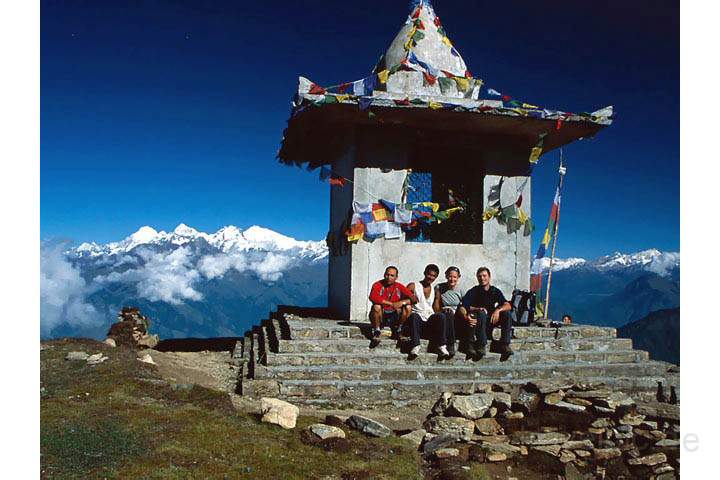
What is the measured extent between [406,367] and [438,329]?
2.82 feet

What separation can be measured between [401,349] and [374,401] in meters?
1.11

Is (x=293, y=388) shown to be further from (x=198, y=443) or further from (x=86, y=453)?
(x=86, y=453)

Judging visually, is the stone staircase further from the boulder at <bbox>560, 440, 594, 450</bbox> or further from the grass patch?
the boulder at <bbox>560, 440, 594, 450</bbox>

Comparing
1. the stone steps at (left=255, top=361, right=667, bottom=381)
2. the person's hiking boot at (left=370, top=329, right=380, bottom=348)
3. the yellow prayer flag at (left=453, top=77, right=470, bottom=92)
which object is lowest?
the stone steps at (left=255, top=361, right=667, bottom=381)

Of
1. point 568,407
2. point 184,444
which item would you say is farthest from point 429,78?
point 184,444

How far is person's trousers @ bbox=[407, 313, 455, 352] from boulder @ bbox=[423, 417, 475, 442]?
177 cm

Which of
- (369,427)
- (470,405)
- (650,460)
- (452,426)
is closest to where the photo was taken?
(650,460)

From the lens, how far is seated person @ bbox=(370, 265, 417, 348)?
29.6 feet

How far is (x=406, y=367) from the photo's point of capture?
879cm

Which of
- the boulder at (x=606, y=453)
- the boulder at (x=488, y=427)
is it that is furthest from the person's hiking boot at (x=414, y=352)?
the boulder at (x=606, y=453)

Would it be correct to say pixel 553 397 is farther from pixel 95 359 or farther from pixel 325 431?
pixel 95 359

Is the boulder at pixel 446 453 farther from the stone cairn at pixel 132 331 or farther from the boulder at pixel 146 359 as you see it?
the stone cairn at pixel 132 331

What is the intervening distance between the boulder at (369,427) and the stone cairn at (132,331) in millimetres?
10635

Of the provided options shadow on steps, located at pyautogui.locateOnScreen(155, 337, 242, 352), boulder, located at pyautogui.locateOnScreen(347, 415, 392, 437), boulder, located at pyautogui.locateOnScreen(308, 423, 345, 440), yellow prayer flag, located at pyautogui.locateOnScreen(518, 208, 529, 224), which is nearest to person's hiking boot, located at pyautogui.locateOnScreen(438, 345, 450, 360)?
boulder, located at pyautogui.locateOnScreen(347, 415, 392, 437)
